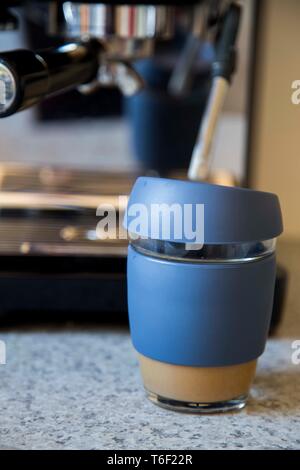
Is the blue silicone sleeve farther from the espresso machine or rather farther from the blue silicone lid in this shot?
the espresso machine

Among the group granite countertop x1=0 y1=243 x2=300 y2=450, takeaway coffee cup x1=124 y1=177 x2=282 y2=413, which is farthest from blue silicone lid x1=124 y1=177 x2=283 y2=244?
granite countertop x1=0 y1=243 x2=300 y2=450

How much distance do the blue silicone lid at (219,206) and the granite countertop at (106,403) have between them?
0.12 m

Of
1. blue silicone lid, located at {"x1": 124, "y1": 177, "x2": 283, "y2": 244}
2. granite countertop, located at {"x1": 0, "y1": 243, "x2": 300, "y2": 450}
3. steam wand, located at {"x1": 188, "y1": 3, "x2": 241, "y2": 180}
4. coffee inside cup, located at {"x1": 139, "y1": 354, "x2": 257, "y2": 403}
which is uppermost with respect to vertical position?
steam wand, located at {"x1": 188, "y1": 3, "x2": 241, "y2": 180}

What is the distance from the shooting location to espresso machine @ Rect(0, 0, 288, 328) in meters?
0.58

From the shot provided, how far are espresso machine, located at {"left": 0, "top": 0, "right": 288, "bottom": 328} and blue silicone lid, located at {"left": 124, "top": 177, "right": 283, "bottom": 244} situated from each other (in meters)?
0.13

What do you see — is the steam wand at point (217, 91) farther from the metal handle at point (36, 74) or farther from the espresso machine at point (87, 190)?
the metal handle at point (36, 74)

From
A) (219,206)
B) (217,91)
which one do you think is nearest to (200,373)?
(219,206)

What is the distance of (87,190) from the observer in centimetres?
70

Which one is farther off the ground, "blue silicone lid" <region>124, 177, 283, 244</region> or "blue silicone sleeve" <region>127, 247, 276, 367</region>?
"blue silicone lid" <region>124, 177, 283, 244</region>

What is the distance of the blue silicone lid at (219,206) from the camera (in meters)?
0.42

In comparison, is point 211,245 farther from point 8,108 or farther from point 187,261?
point 8,108

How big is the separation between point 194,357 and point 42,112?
0.41 m

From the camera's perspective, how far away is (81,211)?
2.20 feet

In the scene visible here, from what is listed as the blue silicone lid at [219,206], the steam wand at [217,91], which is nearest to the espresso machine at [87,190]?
the steam wand at [217,91]
